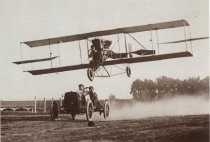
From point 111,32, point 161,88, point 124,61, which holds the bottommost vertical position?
point 161,88

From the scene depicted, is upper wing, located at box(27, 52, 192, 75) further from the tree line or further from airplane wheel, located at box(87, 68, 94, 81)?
the tree line

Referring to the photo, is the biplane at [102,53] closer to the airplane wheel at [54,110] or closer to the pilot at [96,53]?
the pilot at [96,53]

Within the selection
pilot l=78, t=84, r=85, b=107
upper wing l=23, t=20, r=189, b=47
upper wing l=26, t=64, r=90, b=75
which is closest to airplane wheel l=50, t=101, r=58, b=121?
pilot l=78, t=84, r=85, b=107

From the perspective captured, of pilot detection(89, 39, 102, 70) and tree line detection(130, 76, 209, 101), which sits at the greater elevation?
pilot detection(89, 39, 102, 70)

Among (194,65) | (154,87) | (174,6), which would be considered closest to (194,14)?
(174,6)

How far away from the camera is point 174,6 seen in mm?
11844

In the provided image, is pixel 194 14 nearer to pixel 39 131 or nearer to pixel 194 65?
pixel 194 65

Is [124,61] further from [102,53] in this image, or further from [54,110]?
[54,110]

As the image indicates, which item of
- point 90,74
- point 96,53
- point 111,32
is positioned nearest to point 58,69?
point 90,74

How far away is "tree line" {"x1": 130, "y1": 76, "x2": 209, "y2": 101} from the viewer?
3081 cm

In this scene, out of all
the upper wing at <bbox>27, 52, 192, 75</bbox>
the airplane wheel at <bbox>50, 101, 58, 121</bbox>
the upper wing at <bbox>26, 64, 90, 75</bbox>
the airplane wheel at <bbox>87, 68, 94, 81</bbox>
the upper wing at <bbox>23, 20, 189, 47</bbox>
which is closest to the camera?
the airplane wheel at <bbox>50, 101, 58, 121</bbox>

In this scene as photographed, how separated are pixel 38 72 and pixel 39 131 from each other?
6.90 meters

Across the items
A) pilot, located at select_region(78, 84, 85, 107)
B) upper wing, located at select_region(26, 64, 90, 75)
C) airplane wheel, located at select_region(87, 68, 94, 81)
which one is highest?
upper wing, located at select_region(26, 64, 90, 75)

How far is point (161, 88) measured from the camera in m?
36.6
